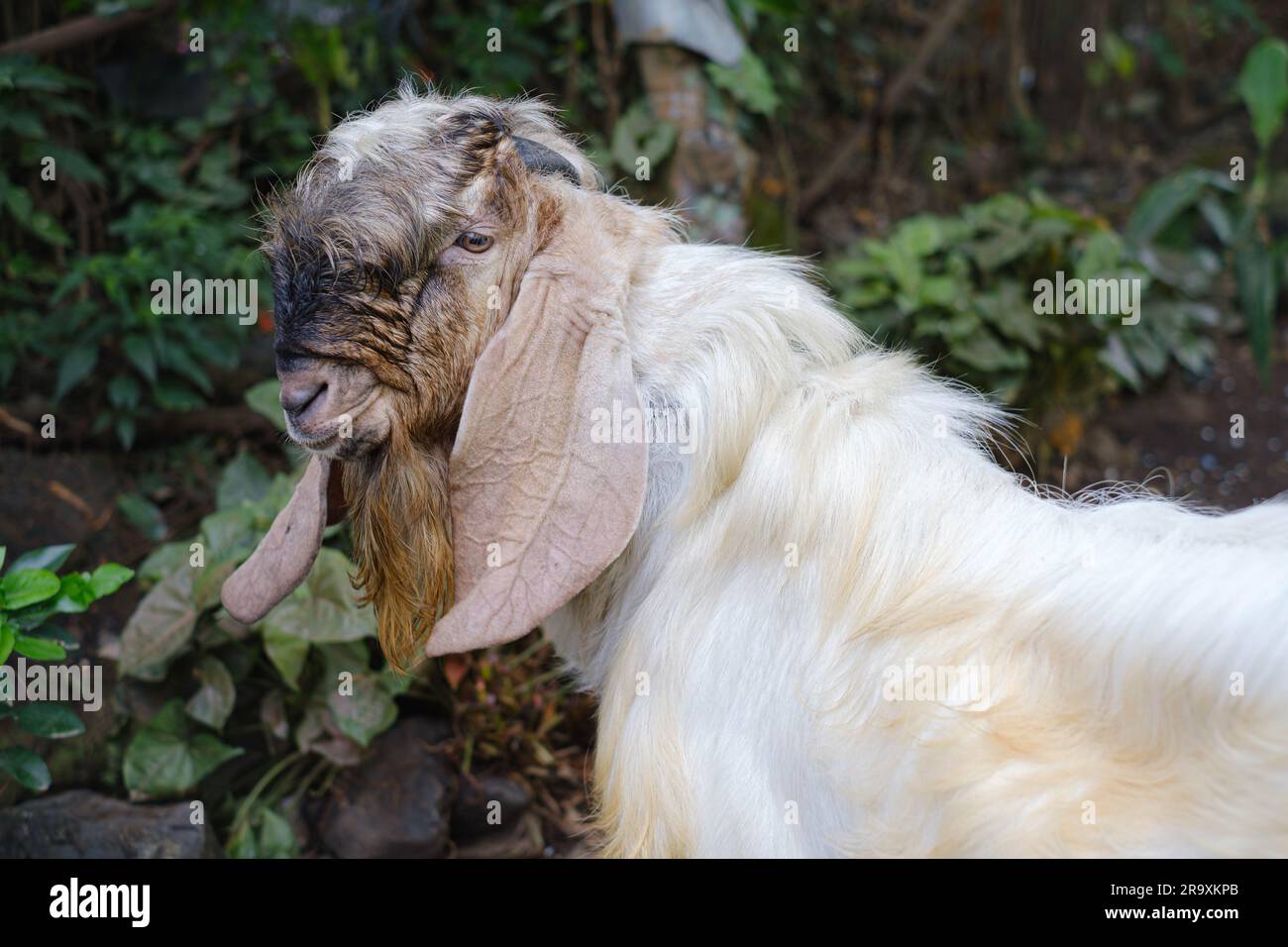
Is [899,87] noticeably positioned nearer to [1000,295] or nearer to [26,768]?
[1000,295]

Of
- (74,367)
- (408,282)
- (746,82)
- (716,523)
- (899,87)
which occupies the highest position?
(899,87)

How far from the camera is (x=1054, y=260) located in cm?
599

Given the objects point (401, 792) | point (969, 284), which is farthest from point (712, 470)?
point (969, 284)

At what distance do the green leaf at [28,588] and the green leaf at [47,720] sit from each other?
0.40m

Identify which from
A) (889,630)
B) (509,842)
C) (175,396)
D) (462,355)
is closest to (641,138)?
(175,396)

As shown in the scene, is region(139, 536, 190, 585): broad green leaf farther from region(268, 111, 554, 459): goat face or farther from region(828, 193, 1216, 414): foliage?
→ region(828, 193, 1216, 414): foliage

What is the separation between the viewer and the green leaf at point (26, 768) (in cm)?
315

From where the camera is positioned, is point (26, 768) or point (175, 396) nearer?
point (26, 768)

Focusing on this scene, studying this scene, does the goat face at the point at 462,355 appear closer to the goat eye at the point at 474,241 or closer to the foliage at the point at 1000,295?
the goat eye at the point at 474,241

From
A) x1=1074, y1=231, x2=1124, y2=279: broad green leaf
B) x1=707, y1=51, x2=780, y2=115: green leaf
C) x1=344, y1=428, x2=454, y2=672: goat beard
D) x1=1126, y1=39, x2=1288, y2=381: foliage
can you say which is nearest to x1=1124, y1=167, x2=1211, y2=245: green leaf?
x1=1126, y1=39, x2=1288, y2=381: foliage

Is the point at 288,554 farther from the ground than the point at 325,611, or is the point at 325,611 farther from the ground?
the point at 288,554

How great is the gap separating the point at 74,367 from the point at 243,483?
99cm

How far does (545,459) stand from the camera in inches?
94.2

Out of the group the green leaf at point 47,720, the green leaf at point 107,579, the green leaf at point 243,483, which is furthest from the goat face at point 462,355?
the green leaf at point 243,483
